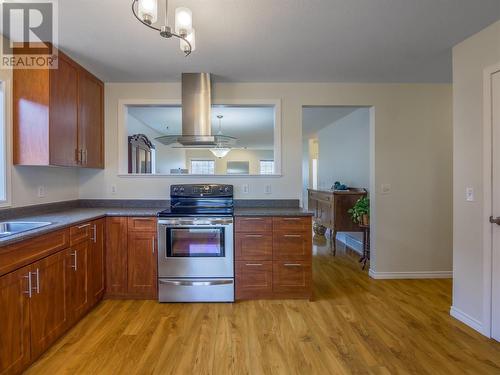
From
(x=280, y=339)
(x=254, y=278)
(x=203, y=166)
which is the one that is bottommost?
(x=280, y=339)

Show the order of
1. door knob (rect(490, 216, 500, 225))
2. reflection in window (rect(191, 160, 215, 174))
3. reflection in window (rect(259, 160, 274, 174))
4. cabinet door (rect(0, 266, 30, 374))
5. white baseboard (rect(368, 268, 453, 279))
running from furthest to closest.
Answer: reflection in window (rect(259, 160, 274, 174)) < reflection in window (rect(191, 160, 215, 174)) < white baseboard (rect(368, 268, 453, 279)) < door knob (rect(490, 216, 500, 225)) < cabinet door (rect(0, 266, 30, 374))

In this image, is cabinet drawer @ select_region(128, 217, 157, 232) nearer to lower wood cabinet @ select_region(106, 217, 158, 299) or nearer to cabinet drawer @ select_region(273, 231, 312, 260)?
lower wood cabinet @ select_region(106, 217, 158, 299)

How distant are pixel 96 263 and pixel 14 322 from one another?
3.25ft

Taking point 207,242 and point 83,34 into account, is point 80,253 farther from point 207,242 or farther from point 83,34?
point 83,34

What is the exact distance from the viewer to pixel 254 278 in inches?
110

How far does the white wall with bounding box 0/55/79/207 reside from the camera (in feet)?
7.67

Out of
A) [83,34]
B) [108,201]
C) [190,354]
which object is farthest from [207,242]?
[83,34]

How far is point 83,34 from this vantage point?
7.40 feet

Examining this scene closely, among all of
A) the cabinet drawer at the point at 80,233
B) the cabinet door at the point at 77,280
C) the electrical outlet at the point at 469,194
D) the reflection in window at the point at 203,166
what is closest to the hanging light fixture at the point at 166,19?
the cabinet drawer at the point at 80,233

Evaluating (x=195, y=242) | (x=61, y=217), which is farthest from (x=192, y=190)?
(x=61, y=217)

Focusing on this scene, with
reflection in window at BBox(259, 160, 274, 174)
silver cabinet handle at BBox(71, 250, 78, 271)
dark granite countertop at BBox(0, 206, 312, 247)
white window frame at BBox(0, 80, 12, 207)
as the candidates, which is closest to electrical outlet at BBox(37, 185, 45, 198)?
dark granite countertop at BBox(0, 206, 312, 247)

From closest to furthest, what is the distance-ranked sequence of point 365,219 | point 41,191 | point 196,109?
1. point 41,191
2. point 196,109
3. point 365,219

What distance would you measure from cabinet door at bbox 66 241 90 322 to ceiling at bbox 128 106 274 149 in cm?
243

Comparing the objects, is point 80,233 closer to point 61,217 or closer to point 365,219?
point 61,217
